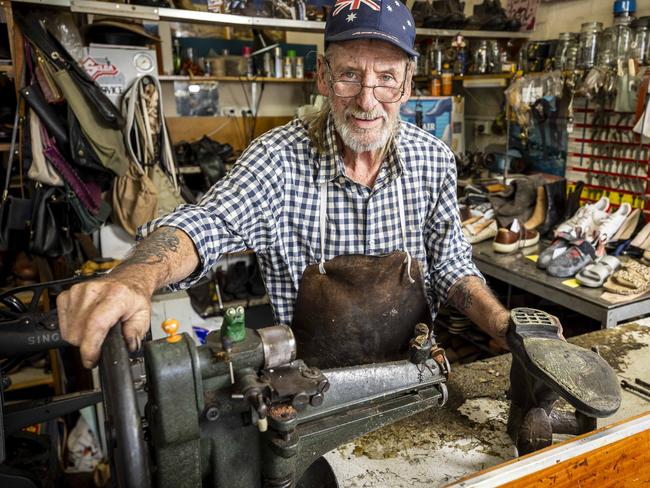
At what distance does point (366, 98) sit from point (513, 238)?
1.96m

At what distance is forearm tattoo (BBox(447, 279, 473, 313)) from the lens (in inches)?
63.9

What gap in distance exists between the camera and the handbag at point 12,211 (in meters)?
2.76

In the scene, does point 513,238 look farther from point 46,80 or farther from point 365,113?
point 46,80

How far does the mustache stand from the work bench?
5.00ft

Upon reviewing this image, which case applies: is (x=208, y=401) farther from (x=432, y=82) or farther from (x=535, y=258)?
(x=432, y=82)

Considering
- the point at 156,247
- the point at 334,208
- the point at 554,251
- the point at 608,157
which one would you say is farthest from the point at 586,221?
the point at 156,247

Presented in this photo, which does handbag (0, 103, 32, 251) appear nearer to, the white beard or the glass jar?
the white beard

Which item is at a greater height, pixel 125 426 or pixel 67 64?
pixel 67 64

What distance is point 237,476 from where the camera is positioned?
910 millimetres

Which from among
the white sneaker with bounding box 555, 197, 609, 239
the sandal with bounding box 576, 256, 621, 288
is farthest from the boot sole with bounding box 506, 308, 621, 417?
the white sneaker with bounding box 555, 197, 609, 239

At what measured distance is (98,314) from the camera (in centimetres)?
79

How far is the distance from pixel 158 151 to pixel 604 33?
2.99 meters

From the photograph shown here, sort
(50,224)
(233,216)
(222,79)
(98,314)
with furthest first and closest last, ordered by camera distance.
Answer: (222,79) < (50,224) < (233,216) < (98,314)

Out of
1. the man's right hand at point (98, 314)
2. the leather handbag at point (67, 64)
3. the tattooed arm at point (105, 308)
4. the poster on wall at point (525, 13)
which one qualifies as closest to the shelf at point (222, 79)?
the leather handbag at point (67, 64)
